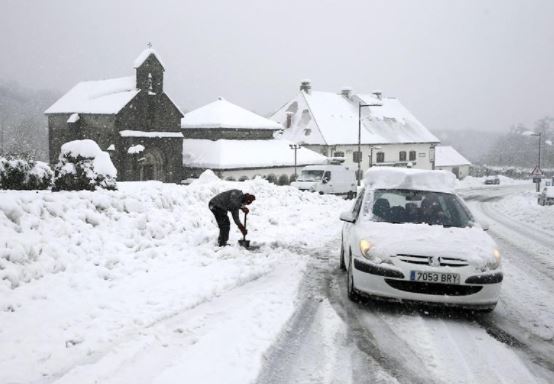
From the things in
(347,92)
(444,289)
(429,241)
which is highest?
(347,92)

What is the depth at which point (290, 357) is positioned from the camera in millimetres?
4754

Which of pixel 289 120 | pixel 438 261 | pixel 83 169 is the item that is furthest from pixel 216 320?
pixel 289 120

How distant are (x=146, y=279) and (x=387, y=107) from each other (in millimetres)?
61825

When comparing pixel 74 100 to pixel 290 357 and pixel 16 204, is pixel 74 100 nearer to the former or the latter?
pixel 16 204

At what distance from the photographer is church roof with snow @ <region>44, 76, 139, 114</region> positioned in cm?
3628

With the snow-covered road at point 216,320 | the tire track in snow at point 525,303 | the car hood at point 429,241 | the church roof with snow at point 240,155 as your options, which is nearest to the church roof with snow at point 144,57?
the church roof with snow at point 240,155

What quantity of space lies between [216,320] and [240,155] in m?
33.3

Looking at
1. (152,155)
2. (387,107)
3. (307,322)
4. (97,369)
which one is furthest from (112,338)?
(387,107)

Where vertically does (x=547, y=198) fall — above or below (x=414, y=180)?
below

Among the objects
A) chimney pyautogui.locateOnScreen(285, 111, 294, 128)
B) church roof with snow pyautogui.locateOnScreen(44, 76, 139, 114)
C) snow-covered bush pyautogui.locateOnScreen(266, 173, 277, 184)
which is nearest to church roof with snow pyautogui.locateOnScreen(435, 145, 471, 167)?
chimney pyautogui.locateOnScreen(285, 111, 294, 128)

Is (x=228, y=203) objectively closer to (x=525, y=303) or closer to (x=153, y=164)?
(x=525, y=303)

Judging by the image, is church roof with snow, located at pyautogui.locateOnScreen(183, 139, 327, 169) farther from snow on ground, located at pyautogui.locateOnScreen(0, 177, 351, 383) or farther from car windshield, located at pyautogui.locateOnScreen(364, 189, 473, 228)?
car windshield, located at pyautogui.locateOnScreen(364, 189, 473, 228)

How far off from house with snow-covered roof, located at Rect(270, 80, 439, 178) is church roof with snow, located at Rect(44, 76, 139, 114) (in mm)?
20941

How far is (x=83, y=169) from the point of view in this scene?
11570 millimetres
